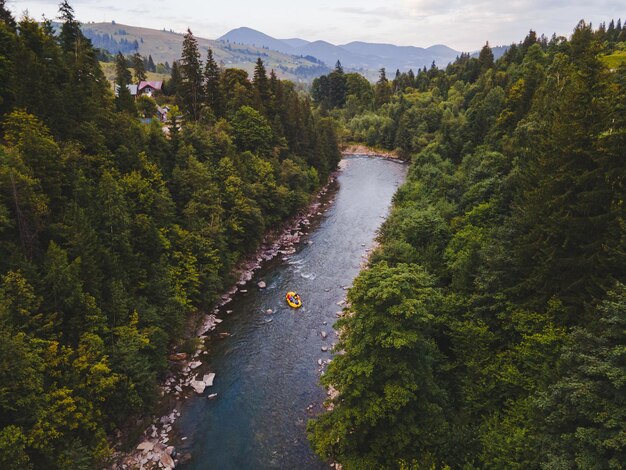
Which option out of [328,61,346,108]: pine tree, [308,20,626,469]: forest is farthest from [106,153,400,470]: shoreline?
[328,61,346,108]: pine tree

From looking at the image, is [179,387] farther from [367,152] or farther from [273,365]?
[367,152]

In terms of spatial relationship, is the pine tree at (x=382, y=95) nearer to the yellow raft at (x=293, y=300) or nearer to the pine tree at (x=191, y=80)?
the pine tree at (x=191, y=80)

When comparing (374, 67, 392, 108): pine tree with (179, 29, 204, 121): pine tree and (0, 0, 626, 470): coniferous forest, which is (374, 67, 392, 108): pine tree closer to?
(179, 29, 204, 121): pine tree

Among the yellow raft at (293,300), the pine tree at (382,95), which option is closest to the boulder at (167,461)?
the yellow raft at (293,300)

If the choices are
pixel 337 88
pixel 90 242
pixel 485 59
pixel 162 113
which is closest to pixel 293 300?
pixel 90 242

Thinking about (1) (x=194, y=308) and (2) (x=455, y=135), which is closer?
(1) (x=194, y=308)

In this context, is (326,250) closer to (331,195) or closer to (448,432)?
(331,195)

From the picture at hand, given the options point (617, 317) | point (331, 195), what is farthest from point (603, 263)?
point (331, 195)
